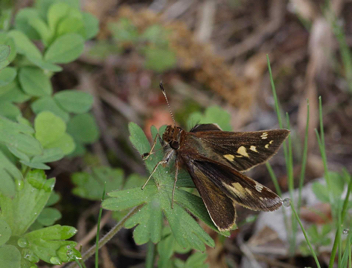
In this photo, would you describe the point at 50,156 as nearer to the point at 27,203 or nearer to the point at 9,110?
the point at 27,203

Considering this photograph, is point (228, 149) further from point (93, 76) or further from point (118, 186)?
point (93, 76)

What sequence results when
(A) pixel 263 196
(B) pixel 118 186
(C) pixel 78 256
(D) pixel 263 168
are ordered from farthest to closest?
(D) pixel 263 168, (B) pixel 118 186, (A) pixel 263 196, (C) pixel 78 256

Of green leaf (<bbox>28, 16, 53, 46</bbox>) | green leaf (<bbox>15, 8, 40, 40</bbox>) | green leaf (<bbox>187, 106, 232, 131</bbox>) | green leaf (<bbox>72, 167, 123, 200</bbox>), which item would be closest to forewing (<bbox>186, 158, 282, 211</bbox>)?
green leaf (<bbox>187, 106, 232, 131</bbox>)

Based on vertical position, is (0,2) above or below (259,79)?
above

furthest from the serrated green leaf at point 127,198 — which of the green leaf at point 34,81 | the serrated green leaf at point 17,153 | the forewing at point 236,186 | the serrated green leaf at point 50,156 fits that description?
the green leaf at point 34,81

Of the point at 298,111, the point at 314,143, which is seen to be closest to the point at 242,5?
the point at 298,111

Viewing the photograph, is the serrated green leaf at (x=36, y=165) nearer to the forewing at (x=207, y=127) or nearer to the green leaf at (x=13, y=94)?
the green leaf at (x=13, y=94)
